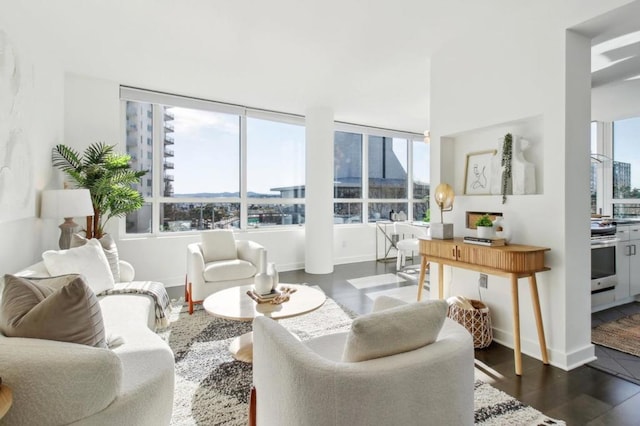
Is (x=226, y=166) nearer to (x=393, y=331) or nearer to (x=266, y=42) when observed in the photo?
(x=266, y=42)

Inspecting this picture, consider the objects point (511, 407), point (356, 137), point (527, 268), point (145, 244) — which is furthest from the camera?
point (356, 137)

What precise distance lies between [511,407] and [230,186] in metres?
4.56

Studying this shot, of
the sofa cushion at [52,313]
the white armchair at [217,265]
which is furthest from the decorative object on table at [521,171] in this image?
the sofa cushion at [52,313]

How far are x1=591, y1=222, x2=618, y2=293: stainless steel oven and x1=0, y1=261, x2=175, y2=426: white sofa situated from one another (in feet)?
13.2

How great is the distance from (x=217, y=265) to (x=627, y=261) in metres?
4.59

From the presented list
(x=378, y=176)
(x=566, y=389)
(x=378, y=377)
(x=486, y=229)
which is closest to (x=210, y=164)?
(x=378, y=176)

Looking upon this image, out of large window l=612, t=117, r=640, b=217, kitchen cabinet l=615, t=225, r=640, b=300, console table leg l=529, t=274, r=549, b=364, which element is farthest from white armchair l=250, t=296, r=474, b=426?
large window l=612, t=117, r=640, b=217

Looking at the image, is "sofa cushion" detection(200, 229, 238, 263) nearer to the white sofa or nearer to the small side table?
the white sofa

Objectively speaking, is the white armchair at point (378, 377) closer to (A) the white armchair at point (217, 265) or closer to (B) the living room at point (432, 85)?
(B) the living room at point (432, 85)

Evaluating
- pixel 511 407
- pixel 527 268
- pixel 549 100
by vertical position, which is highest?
pixel 549 100

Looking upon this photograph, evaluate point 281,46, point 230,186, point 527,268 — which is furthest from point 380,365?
point 230,186

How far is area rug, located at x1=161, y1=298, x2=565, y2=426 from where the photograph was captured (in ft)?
5.87

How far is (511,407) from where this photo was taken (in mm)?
1883

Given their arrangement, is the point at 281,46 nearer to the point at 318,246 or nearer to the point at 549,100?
the point at 549,100
